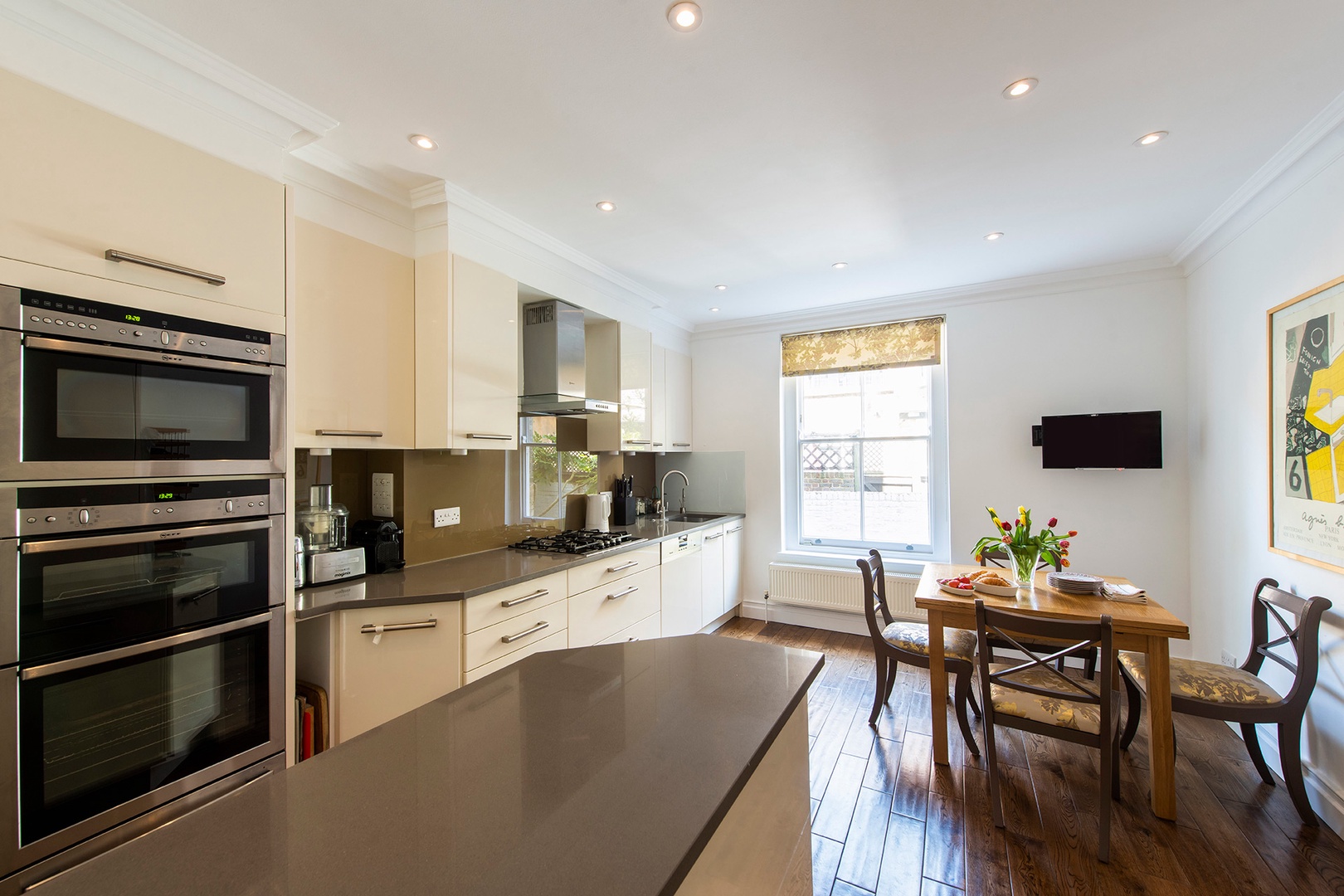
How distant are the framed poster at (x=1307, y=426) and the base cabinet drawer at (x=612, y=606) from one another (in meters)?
2.92

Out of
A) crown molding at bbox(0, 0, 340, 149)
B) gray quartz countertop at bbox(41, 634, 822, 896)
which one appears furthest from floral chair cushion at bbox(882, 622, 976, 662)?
crown molding at bbox(0, 0, 340, 149)

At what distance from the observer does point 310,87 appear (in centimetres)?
172

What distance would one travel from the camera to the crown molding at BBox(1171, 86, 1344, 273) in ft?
6.43

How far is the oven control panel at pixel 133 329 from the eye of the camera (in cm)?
128

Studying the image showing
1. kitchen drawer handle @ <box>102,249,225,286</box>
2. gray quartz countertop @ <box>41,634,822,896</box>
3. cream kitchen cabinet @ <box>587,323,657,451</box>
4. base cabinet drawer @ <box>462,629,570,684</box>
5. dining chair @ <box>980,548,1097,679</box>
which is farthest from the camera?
cream kitchen cabinet @ <box>587,323,657,451</box>

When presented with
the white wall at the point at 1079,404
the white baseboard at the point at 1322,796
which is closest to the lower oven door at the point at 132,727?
the white baseboard at the point at 1322,796

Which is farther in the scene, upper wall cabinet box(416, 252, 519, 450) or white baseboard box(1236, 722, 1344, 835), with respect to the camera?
upper wall cabinet box(416, 252, 519, 450)

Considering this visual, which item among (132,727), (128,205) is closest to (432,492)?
(132,727)

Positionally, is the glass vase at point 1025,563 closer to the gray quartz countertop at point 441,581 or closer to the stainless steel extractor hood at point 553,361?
the gray quartz countertop at point 441,581

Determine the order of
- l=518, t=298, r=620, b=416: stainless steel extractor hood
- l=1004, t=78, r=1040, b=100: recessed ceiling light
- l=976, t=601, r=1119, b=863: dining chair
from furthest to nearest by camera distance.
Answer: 1. l=518, t=298, r=620, b=416: stainless steel extractor hood
2. l=976, t=601, r=1119, b=863: dining chair
3. l=1004, t=78, r=1040, b=100: recessed ceiling light

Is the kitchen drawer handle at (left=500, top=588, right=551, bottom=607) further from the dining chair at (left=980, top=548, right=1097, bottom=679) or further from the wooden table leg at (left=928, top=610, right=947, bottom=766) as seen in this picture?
the dining chair at (left=980, top=548, right=1097, bottom=679)

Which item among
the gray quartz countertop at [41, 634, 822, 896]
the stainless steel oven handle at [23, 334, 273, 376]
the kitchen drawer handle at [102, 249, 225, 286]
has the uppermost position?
the kitchen drawer handle at [102, 249, 225, 286]

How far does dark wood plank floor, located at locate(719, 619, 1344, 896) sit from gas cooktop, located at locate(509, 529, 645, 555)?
4.65ft

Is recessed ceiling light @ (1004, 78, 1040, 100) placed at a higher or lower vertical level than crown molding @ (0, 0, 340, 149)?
higher
